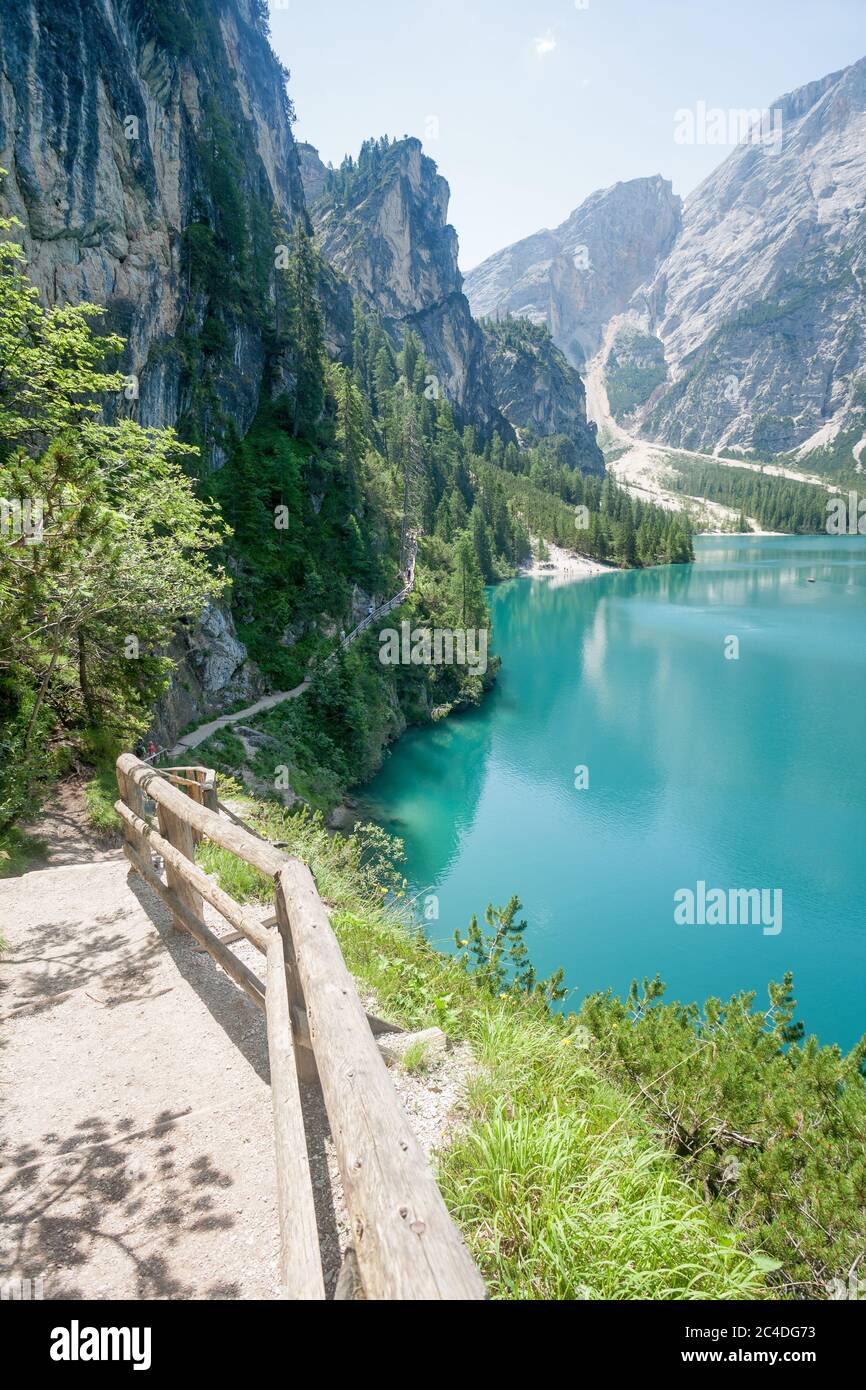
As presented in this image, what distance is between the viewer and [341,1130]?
244 cm

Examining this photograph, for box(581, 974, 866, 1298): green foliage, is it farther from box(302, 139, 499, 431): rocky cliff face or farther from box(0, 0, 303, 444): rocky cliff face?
box(302, 139, 499, 431): rocky cliff face

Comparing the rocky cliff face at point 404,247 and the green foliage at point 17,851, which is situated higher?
the rocky cliff face at point 404,247

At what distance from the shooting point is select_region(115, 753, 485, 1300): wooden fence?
1.94 meters

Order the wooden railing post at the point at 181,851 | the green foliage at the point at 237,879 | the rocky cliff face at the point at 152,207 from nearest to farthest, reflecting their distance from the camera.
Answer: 1. the wooden railing post at the point at 181,851
2. the green foliage at the point at 237,879
3. the rocky cliff face at the point at 152,207

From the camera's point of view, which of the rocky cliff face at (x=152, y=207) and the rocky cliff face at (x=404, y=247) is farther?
the rocky cliff face at (x=404, y=247)

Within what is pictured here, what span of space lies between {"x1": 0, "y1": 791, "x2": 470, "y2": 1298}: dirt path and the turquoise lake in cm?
807

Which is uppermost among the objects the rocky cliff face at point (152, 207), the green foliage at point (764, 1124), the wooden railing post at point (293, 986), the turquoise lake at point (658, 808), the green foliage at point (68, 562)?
the rocky cliff face at point (152, 207)

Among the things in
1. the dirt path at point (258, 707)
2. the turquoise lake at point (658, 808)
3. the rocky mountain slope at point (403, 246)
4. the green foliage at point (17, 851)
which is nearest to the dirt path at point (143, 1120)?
the green foliage at point (17, 851)

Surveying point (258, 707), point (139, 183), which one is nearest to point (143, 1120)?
point (258, 707)

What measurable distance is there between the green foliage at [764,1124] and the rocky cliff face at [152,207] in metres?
19.5

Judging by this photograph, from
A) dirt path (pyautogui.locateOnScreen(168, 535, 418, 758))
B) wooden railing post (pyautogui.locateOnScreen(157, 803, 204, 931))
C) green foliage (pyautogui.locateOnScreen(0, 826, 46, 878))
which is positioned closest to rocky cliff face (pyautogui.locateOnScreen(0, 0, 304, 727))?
dirt path (pyautogui.locateOnScreen(168, 535, 418, 758))

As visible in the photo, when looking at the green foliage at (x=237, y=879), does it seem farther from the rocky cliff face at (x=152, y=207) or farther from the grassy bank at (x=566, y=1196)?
the rocky cliff face at (x=152, y=207)

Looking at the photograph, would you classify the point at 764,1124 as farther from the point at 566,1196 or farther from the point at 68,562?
the point at 68,562

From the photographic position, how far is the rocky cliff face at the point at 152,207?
61.2ft
